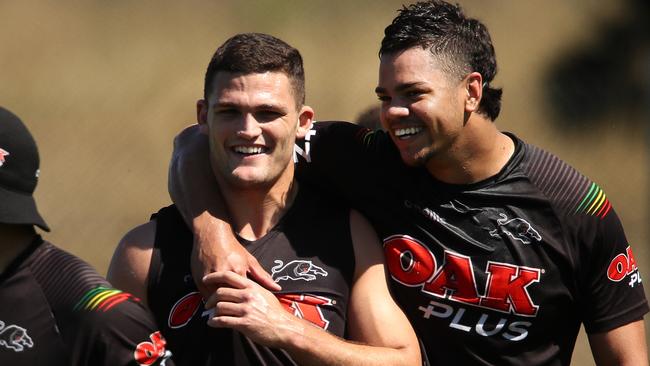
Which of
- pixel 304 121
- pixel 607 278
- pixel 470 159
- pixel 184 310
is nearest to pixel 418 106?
pixel 470 159

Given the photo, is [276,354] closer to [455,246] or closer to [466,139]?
[455,246]

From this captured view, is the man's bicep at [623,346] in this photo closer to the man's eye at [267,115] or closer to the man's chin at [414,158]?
the man's chin at [414,158]

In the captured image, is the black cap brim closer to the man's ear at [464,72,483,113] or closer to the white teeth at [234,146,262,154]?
the white teeth at [234,146,262,154]

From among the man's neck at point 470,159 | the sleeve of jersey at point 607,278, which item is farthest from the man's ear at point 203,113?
the sleeve of jersey at point 607,278

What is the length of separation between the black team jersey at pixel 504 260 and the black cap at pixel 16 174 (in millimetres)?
1276

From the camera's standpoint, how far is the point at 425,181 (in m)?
3.45

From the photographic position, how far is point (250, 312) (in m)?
2.87

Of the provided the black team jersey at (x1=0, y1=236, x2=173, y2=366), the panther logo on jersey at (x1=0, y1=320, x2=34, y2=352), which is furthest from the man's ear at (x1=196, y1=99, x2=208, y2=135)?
the panther logo on jersey at (x1=0, y1=320, x2=34, y2=352)

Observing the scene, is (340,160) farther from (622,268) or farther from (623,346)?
(623,346)

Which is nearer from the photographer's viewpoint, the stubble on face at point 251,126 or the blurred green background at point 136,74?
the stubble on face at point 251,126

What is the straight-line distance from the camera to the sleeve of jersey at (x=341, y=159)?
345 centimetres

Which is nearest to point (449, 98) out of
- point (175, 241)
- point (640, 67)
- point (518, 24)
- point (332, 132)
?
point (332, 132)

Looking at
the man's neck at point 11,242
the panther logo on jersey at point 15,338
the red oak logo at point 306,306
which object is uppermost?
the man's neck at point 11,242

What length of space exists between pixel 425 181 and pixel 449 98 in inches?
11.1
